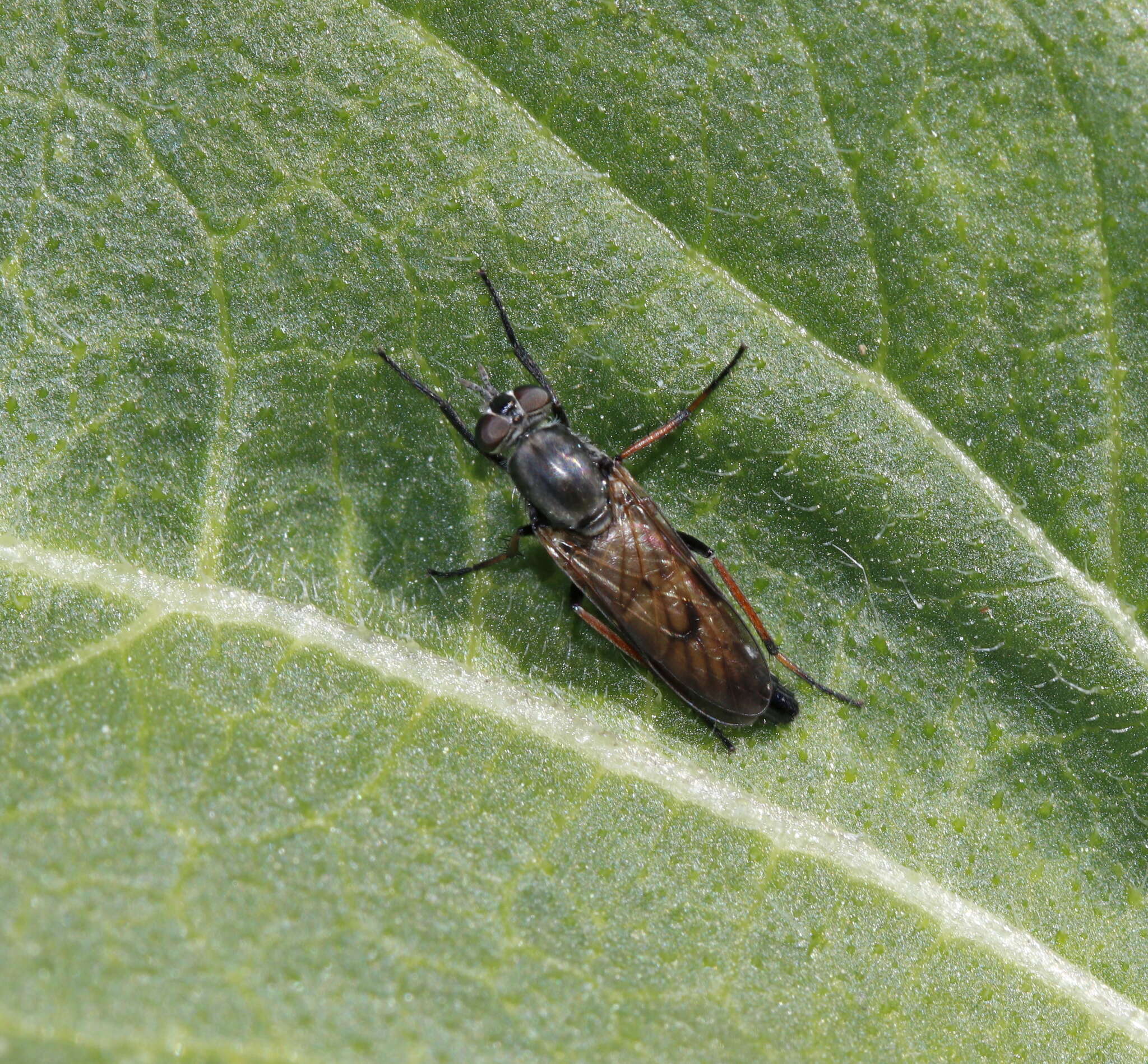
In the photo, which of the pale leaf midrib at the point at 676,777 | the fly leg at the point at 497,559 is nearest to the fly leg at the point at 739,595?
the pale leaf midrib at the point at 676,777

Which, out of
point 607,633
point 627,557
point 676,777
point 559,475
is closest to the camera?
point 676,777

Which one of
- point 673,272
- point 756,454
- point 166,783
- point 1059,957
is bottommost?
point 166,783

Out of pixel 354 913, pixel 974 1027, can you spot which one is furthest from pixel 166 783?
pixel 974 1027

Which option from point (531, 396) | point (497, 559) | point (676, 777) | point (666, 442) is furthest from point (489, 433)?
point (676, 777)

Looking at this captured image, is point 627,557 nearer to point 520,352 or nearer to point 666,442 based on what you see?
point 666,442

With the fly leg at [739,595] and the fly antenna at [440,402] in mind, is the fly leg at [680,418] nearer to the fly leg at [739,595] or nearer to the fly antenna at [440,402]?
the fly leg at [739,595]

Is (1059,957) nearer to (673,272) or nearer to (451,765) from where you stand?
(451,765)
